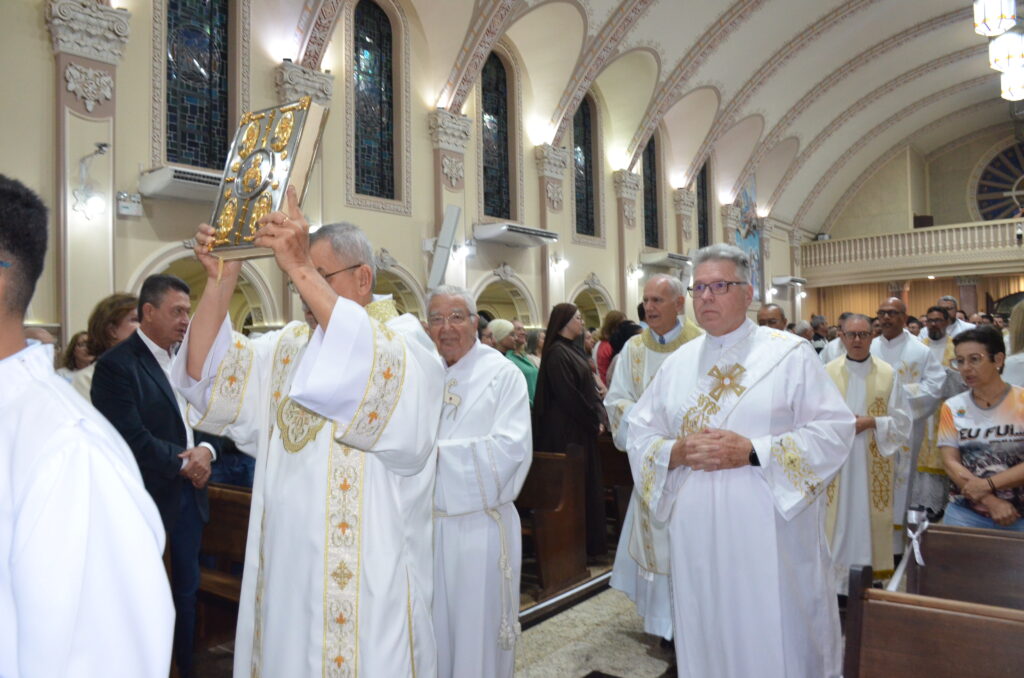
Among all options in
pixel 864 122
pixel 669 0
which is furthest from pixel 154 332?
pixel 864 122

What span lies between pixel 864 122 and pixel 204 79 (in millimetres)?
17234

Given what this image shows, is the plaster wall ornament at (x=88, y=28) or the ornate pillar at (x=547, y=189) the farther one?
the ornate pillar at (x=547, y=189)

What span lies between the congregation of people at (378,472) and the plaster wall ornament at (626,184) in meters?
10.8

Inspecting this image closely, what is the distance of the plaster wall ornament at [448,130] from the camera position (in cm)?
1113

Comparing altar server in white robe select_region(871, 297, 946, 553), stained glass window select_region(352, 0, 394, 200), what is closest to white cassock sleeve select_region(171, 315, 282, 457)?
altar server in white robe select_region(871, 297, 946, 553)

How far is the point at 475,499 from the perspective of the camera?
2.89 m

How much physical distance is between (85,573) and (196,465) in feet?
8.09

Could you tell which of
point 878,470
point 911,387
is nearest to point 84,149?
point 878,470

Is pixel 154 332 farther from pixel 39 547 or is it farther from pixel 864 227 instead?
pixel 864 227

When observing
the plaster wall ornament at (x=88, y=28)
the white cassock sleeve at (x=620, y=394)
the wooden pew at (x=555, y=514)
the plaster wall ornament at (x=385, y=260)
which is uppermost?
the plaster wall ornament at (x=88, y=28)

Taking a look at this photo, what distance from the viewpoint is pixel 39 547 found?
0.93 meters

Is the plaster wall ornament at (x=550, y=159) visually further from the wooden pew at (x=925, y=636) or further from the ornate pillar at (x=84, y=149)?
the wooden pew at (x=925, y=636)

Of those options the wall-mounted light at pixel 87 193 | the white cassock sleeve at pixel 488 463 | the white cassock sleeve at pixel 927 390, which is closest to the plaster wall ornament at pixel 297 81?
the wall-mounted light at pixel 87 193

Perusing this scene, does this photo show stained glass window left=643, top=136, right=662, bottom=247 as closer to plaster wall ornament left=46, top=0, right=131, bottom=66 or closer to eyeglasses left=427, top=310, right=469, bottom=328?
plaster wall ornament left=46, top=0, right=131, bottom=66
